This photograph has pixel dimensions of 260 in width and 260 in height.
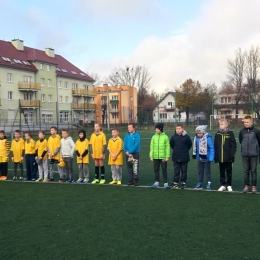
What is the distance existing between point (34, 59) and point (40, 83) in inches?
142

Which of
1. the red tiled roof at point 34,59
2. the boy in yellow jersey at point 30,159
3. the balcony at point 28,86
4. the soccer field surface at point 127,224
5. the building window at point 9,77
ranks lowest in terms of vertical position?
the soccer field surface at point 127,224

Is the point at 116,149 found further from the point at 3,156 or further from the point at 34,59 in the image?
the point at 34,59

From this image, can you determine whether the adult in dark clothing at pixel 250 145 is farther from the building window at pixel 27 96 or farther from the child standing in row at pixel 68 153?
the building window at pixel 27 96

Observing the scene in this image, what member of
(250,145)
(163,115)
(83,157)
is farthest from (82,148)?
(163,115)

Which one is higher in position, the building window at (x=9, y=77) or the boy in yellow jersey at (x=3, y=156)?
the building window at (x=9, y=77)

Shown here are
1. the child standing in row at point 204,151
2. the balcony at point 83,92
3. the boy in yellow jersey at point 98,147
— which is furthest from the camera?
the balcony at point 83,92

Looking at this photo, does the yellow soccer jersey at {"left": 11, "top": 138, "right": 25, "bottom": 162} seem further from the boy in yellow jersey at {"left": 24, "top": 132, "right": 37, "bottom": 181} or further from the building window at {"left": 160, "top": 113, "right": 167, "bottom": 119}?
the building window at {"left": 160, "top": 113, "right": 167, "bottom": 119}

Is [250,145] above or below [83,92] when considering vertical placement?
below

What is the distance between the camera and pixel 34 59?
52.8m

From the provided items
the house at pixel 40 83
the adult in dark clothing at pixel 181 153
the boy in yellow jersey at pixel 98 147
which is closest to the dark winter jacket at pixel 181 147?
the adult in dark clothing at pixel 181 153

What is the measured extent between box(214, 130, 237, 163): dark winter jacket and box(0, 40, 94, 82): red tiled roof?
43.5m

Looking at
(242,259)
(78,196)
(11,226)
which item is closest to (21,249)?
(11,226)

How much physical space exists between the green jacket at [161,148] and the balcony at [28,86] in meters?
44.4

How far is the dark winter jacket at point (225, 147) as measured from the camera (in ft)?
27.3
